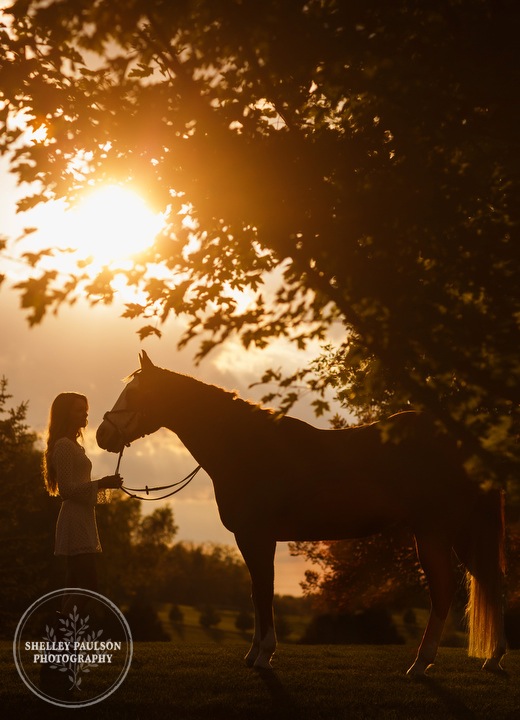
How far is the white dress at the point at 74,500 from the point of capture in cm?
830

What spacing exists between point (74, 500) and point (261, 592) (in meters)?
2.58

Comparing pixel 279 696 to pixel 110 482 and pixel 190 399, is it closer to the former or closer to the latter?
pixel 110 482

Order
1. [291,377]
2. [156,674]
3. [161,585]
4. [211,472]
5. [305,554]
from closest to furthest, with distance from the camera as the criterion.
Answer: [291,377] → [156,674] → [211,472] → [305,554] → [161,585]

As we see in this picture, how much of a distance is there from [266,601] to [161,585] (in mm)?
95019

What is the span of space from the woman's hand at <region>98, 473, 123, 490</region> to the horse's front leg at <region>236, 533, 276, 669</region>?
174cm

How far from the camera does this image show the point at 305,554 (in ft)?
75.8

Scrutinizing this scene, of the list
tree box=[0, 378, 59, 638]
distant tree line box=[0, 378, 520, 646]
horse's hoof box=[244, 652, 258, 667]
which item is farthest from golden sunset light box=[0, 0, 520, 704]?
tree box=[0, 378, 59, 638]

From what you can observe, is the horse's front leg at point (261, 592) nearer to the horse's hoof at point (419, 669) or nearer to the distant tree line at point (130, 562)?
the horse's hoof at point (419, 669)

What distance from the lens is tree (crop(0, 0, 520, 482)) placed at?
627 centimetres

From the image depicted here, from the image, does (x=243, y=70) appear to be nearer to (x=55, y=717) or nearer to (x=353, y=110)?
(x=353, y=110)

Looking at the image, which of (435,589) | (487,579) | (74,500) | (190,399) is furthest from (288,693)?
A: (190,399)

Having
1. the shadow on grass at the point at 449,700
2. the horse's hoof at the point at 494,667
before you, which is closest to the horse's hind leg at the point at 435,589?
the shadow on grass at the point at 449,700

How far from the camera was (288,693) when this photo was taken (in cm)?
805

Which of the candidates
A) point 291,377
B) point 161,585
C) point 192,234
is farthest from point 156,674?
point 161,585
